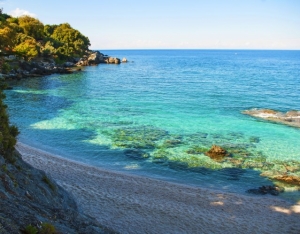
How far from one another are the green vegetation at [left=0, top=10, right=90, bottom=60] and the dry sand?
57.6 metres

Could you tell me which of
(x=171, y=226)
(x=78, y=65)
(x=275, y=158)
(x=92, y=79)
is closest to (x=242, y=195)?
(x=171, y=226)

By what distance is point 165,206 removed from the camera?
1841 centimetres

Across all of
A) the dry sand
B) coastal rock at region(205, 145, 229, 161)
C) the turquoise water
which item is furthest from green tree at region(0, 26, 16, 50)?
coastal rock at region(205, 145, 229, 161)

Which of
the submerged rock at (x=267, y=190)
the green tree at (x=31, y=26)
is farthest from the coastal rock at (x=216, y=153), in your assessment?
the green tree at (x=31, y=26)

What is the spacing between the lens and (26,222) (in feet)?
28.5

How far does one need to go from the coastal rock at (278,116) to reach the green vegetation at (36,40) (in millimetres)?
54730

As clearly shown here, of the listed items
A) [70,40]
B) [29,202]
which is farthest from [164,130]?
[70,40]

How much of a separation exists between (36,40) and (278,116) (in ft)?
295

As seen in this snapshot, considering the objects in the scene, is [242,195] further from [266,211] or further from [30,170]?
[30,170]

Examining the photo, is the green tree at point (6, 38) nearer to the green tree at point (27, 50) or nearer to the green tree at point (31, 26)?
the green tree at point (27, 50)

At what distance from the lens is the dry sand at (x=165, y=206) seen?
16.4 metres

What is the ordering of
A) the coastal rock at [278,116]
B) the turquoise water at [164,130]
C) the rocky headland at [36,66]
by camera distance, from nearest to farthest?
the turquoise water at [164,130]
the coastal rock at [278,116]
the rocky headland at [36,66]

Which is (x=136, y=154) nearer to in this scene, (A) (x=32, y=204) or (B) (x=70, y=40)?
(A) (x=32, y=204)

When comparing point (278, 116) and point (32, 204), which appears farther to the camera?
point (278, 116)
